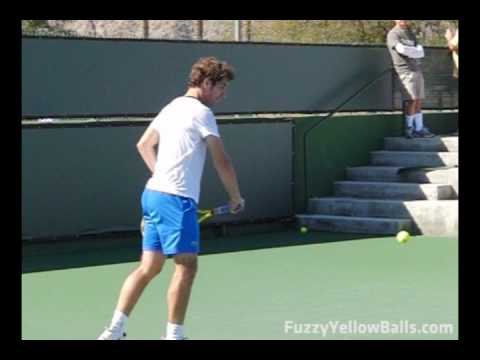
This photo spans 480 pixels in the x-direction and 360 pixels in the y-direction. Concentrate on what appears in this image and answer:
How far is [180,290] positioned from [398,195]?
7311mm

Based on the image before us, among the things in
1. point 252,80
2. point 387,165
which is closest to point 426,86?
point 387,165

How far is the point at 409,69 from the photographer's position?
1527cm

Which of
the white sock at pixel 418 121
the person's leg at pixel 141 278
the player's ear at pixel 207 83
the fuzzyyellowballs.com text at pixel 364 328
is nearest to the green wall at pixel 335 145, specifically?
the white sock at pixel 418 121

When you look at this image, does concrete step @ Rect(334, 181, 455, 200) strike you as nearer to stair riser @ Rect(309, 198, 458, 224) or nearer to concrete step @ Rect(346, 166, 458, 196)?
concrete step @ Rect(346, 166, 458, 196)

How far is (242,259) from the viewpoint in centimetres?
1149

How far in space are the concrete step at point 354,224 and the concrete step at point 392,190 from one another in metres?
0.63

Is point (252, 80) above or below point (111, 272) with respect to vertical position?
above

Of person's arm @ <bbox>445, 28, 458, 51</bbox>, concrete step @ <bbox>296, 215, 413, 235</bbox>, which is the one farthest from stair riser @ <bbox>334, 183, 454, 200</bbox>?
person's arm @ <bbox>445, 28, 458, 51</bbox>

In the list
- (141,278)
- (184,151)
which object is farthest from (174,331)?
(184,151)

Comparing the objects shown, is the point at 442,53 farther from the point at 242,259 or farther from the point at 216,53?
the point at 242,259

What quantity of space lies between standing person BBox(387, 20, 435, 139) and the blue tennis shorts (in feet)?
27.9

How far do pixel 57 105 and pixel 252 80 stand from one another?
104 inches
